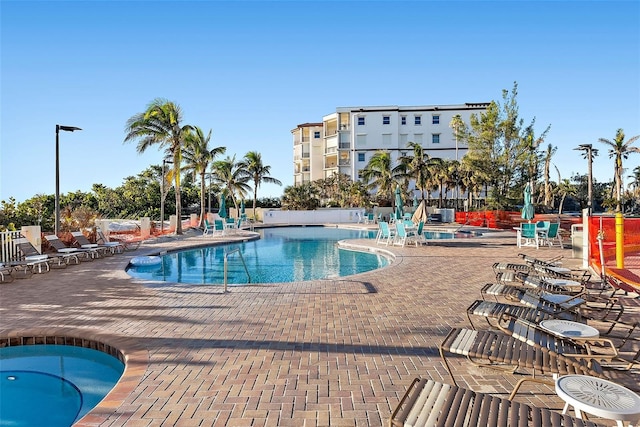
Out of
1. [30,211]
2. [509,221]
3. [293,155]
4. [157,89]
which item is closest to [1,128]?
[30,211]

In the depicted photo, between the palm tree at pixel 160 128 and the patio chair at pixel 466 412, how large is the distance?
21740 mm

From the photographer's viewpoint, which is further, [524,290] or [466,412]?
[524,290]

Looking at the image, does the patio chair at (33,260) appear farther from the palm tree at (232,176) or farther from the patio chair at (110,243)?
the palm tree at (232,176)

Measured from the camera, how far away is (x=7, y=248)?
11.2 metres

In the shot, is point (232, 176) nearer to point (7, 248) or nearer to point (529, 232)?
point (7, 248)

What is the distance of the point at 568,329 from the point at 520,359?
1.10 m

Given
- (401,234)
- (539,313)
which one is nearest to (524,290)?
(539,313)

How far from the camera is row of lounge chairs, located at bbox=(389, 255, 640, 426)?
7.64 ft

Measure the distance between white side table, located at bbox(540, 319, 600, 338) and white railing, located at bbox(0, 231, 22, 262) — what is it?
1242 cm

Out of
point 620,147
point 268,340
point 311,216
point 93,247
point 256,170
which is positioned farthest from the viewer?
point 620,147

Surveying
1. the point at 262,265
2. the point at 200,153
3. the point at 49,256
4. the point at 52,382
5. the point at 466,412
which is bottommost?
the point at 52,382

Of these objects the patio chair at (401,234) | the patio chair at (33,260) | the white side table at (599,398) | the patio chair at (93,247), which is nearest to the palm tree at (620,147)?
the patio chair at (401,234)

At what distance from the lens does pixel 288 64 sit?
18.5 meters

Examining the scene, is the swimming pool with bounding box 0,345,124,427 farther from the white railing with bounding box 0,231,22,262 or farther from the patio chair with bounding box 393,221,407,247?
the patio chair with bounding box 393,221,407,247
